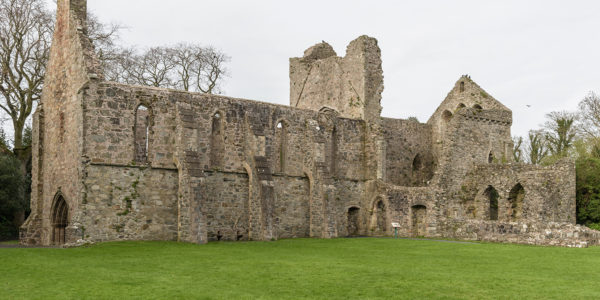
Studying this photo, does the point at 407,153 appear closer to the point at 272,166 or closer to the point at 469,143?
the point at 469,143

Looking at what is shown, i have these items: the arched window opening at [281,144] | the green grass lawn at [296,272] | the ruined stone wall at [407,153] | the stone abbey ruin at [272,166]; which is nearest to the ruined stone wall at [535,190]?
the stone abbey ruin at [272,166]

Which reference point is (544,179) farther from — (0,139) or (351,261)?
(0,139)

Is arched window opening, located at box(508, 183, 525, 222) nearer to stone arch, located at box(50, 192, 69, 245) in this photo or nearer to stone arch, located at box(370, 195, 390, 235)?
stone arch, located at box(370, 195, 390, 235)

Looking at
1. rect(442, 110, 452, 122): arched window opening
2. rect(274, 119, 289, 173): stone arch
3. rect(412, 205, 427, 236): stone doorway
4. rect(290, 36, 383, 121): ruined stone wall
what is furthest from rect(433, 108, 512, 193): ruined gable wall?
rect(274, 119, 289, 173): stone arch

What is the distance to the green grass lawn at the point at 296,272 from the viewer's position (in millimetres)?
11836

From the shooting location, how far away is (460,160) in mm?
33844

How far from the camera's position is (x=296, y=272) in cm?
1470

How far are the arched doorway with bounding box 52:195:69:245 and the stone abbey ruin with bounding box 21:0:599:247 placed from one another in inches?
2.2

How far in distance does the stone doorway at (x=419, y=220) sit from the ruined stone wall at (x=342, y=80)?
5646mm

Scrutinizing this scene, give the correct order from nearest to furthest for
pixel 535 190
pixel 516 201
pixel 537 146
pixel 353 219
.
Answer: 1. pixel 535 190
2. pixel 353 219
3. pixel 516 201
4. pixel 537 146

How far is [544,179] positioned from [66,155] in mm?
22375

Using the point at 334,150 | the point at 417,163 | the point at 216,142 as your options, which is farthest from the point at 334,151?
the point at 216,142

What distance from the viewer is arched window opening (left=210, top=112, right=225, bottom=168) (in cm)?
2666

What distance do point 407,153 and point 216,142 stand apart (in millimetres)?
13443
